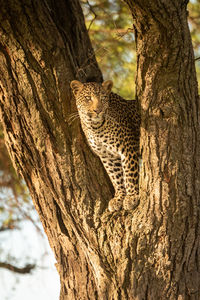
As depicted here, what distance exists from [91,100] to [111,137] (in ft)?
1.57

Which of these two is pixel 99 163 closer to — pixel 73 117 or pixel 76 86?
pixel 73 117

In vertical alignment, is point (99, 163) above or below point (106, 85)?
below

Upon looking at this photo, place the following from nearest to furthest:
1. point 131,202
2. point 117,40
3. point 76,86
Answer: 1. point 131,202
2. point 76,86
3. point 117,40

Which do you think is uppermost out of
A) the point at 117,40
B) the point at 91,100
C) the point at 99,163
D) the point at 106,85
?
Answer: the point at 117,40

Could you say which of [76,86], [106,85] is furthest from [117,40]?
[76,86]

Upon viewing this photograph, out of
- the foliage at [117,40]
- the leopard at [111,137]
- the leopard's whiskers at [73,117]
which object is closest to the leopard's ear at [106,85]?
the leopard at [111,137]

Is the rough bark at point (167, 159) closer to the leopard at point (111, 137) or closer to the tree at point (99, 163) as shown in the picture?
the tree at point (99, 163)

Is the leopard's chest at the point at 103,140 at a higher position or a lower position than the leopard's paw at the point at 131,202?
higher

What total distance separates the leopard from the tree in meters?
0.14

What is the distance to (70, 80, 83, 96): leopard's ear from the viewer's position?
450cm

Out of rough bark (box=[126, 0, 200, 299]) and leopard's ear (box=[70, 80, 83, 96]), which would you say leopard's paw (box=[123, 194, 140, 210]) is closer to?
rough bark (box=[126, 0, 200, 299])

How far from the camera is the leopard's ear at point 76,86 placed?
4500 millimetres

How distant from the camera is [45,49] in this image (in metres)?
4.23

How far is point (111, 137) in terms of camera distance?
4.90 m
